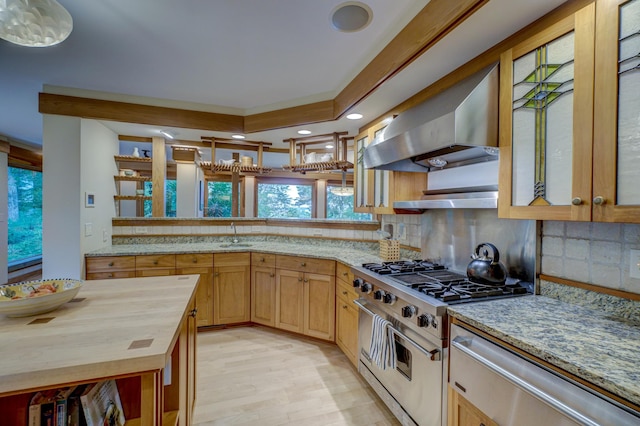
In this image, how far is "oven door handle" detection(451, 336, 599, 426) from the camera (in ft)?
2.80

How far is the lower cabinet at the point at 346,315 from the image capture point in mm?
2457

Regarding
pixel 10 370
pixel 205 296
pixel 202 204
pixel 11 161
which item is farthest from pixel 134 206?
pixel 10 370

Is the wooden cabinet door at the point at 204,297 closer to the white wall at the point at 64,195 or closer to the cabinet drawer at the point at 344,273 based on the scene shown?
the white wall at the point at 64,195

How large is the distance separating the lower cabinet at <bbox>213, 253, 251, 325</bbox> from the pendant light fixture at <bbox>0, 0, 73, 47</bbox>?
235cm

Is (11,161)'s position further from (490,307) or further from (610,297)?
(610,297)

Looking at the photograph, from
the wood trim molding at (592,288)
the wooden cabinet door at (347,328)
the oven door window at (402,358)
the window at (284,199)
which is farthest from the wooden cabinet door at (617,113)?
the window at (284,199)

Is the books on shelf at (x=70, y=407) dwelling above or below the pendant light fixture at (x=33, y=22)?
below

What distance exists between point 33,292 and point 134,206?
6097 millimetres

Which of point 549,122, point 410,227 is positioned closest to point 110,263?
point 410,227

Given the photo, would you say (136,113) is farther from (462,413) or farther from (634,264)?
(634,264)

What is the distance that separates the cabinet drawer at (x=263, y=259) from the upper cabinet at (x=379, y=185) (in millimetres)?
1100

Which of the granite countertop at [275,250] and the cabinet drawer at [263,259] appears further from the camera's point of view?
the cabinet drawer at [263,259]

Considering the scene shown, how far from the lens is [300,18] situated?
1.76 metres

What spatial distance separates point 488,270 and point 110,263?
11.3 ft
